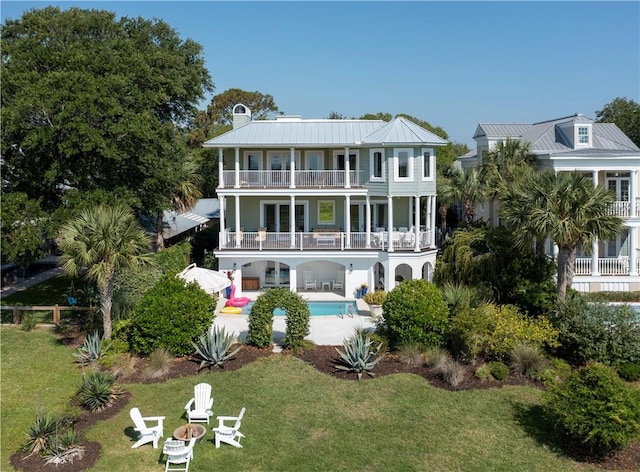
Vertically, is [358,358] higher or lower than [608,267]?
lower

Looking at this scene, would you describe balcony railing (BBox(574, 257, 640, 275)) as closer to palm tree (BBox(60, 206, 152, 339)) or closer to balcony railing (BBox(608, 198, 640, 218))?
balcony railing (BBox(608, 198, 640, 218))

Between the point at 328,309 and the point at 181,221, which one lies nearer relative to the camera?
the point at 328,309

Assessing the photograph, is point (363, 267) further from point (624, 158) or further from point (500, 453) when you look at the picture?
point (500, 453)

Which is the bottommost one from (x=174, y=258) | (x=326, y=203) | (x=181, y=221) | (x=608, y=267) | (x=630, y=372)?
(x=630, y=372)

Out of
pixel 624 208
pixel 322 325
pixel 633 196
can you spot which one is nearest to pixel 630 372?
pixel 322 325

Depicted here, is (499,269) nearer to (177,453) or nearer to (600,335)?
(600,335)

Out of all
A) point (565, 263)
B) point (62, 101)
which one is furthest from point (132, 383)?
point (565, 263)
